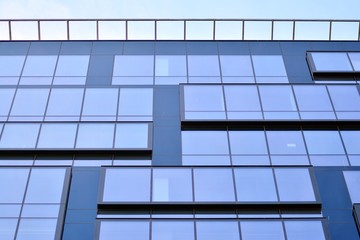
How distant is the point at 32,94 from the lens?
104 feet

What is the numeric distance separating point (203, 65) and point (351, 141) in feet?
33.8

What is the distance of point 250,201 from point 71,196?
794cm

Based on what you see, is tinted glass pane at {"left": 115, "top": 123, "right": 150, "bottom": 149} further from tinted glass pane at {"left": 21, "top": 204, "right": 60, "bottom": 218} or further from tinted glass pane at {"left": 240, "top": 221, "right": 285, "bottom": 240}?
tinted glass pane at {"left": 240, "top": 221, "right": 285, "bottom": 240}

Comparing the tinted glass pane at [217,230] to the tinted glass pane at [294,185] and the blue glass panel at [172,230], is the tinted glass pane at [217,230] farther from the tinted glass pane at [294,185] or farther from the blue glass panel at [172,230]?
the tinted glass pane at [294,185]

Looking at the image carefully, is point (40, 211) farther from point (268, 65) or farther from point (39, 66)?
point (268, 65)

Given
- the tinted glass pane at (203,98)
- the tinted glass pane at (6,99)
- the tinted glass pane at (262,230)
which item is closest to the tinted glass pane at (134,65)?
the tinted glass pane at (203,98)

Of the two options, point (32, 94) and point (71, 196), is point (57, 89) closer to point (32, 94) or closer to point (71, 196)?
point (32, 94)

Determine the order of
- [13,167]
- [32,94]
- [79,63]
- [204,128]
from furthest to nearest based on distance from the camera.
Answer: [79,63] < [32,94] < [204,128] < [13,167]

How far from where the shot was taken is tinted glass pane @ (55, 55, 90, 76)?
33.3 metres

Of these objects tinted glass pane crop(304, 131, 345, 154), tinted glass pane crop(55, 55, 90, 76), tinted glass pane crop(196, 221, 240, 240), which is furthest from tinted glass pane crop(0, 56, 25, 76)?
tinted glass pane crop(304, 131, 345, 154)

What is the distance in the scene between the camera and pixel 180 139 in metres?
28.3

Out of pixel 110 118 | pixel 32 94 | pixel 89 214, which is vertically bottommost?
pixel 89 214

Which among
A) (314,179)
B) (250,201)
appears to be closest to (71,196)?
(250,201)

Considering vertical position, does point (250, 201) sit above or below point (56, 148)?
below
